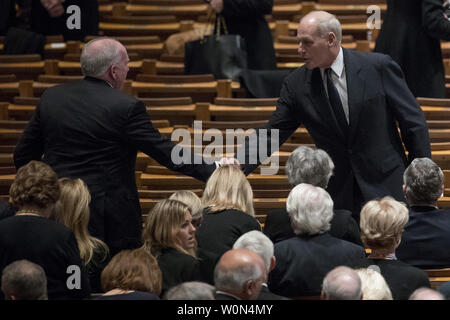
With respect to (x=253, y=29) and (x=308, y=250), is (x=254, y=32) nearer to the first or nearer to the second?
(x=253, y=29)

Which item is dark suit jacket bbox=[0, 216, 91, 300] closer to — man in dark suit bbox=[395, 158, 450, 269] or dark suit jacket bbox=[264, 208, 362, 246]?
dark suit jacket bbox=[264, 208, 362, 246]

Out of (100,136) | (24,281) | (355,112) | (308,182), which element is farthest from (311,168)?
(24,281)

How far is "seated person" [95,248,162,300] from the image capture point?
7.55 feet

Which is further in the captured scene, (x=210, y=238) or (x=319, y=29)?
(x=319, y=29)

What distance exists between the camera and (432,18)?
3883 mm

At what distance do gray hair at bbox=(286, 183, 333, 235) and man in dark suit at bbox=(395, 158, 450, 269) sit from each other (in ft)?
1.02

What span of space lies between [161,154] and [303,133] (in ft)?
3.93

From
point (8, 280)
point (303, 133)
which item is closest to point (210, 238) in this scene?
point (8, 280)

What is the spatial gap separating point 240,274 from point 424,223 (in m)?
0.81

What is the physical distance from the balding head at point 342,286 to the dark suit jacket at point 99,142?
932 millimetres

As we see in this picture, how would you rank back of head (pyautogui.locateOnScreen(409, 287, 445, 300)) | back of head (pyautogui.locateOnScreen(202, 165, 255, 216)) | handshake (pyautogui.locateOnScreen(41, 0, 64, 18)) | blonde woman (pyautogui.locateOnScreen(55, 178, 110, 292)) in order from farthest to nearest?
handshake (pyautogui.locateOnScreen(41, 0, 64, 18)) → back of head (pyautogui.locateOnScreen(202, 165, 255, 216)) → blonde woman (pyautogui.locateOnScreen(55, 178, 110, 292)) → back of head (pyautogui.locateOnScreen(409, 287, 445, 300))

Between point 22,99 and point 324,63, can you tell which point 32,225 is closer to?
point 324,63

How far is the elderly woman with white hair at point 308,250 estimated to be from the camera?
99.0 inches

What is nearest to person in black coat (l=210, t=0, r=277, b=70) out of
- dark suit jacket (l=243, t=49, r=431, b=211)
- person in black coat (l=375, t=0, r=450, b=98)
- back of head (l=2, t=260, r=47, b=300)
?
person in black coat (l=375, t=0, r=450, b=98)
